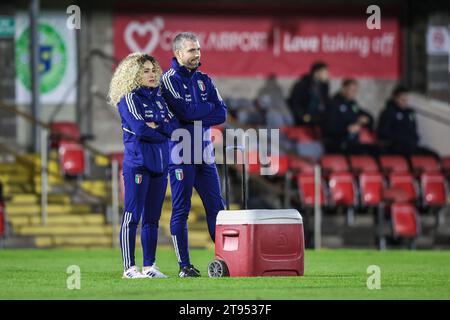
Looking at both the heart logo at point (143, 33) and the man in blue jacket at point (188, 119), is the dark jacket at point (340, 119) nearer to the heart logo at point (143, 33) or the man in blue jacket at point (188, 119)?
the heart logo at point (143, 33)

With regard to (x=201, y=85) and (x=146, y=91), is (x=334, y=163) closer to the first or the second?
(x=201, y=85)

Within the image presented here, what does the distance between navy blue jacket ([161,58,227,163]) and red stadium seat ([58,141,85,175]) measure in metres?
11.5

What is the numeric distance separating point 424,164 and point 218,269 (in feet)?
44.5

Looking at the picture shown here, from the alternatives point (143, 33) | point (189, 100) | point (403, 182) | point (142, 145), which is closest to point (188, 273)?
point (142, 145)

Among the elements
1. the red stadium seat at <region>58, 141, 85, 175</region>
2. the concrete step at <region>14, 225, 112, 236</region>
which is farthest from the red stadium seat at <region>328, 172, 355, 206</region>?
the red stadium seat at <region>58, 141, 85, 175</region>

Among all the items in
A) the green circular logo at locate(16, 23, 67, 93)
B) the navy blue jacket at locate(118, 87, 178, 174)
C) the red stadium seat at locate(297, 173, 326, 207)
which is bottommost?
the red stadium seat at locate(297, 173, 326, 207)

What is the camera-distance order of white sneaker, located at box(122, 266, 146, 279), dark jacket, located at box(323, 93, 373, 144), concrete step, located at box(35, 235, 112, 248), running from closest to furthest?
1. white sneaker, located at box(122, 266, 146, 279)
2. concrete step, located at box(35, 235, 112, 248)
3. dark jacket, located at box(323, 93, 373, 144)

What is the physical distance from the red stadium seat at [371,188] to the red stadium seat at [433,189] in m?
0.95

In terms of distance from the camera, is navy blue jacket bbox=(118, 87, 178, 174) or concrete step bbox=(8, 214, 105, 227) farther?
concrete step bbox=(8, 214, 105, 227)

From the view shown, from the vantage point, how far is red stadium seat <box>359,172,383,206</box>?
24.5 m

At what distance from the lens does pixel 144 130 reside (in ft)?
41.9

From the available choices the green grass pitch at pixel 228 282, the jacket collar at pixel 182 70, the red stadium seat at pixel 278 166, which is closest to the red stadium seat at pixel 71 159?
the red stadium seat at pixel 278 166

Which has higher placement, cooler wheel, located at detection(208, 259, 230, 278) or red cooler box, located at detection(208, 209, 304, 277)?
red cooler box, located at detection(208, 209, 304, 277)

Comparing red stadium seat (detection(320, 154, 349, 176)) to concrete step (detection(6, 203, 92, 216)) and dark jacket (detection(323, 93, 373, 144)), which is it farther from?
concrete step (detection(6, 203, 92, 216))
